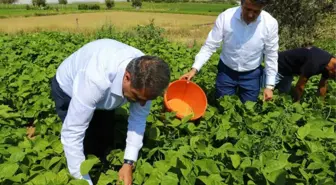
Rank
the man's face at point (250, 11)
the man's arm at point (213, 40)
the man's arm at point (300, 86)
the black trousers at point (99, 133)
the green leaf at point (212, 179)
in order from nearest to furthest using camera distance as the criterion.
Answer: the green leaf at point (212, 179), the black trousers at point (99, 133), the man's face at point (250, 11), the man's arm at point (213, 40), the man's arm at point (300, 86)

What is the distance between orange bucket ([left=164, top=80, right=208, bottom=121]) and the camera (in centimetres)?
381

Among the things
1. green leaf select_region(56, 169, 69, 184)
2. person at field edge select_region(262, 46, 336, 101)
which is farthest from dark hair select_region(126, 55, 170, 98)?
person at field edge select_region(262, 46, 336, 101)

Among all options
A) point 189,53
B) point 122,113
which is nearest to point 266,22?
point 122,113

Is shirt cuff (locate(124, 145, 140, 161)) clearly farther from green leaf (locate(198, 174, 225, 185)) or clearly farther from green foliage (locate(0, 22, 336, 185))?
green leaf (locate(198, 174, 225, 185))

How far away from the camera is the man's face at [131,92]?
1950 mm

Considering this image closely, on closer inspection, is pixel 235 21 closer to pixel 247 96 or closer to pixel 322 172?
pixel 247 96

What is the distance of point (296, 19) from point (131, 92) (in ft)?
39.1

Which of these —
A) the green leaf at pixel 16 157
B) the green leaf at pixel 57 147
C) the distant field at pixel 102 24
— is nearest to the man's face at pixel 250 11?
A: the green leaf at pixel 57 147

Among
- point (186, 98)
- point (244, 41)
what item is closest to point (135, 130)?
point (186, 98)

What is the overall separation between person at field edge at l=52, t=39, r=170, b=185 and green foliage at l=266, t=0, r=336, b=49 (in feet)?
35.7

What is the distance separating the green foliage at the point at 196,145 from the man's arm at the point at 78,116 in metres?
0.10

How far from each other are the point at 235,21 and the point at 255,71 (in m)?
0.58

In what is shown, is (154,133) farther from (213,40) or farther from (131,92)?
(213,40)

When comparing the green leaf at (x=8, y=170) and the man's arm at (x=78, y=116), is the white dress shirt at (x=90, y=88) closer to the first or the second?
the man's arm at (x=78, y=116)
